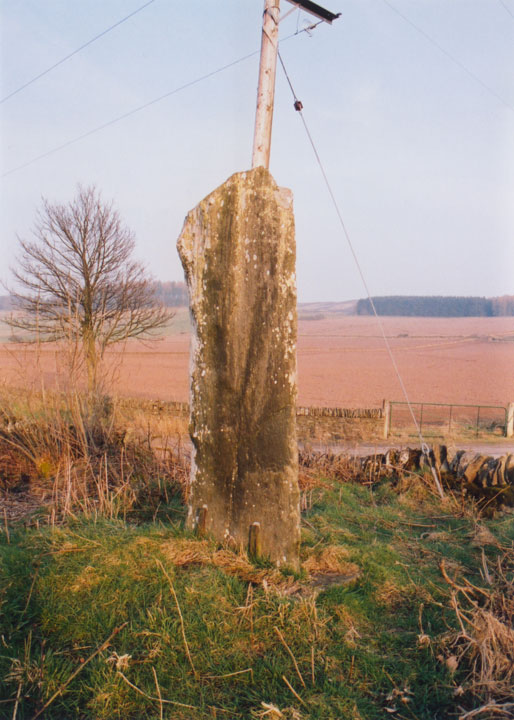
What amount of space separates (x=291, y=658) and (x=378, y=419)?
13.1m

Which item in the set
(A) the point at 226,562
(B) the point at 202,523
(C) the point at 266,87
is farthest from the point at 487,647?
(C) the point at 266,87

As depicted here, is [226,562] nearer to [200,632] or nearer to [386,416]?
[200,632]

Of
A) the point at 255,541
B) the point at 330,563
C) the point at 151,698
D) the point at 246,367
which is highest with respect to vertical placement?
the point at 246,367

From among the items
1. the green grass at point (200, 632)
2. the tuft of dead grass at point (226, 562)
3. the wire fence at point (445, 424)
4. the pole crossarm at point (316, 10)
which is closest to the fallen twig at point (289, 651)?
the green grass at point (200, 632)

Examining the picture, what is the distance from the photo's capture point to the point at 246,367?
4195mm

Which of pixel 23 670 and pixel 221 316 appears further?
pixel 221 316

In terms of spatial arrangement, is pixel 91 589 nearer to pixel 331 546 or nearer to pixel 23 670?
pixel 23 670

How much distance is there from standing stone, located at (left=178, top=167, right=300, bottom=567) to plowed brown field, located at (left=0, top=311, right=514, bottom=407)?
310cm

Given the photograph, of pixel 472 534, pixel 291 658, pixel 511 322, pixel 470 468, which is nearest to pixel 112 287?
pixel 470 468

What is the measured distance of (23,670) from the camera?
302 centimetres

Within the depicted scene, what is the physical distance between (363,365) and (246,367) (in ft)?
152

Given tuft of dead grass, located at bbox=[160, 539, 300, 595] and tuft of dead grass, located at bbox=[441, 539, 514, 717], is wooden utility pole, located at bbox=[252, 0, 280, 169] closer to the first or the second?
tuft of dead grass, located at bbox=[160, 539, 300, 595]

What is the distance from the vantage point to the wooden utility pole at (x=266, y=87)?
204 inches

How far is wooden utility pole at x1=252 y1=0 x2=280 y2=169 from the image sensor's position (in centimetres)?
519
